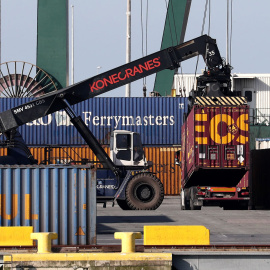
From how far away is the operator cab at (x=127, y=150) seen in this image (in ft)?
99.1

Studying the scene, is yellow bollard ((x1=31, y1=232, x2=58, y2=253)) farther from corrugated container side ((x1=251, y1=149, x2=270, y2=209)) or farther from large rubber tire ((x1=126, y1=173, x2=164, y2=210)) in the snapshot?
corrugated container side ((x1=251, y1=149, x2=270, y2=209))

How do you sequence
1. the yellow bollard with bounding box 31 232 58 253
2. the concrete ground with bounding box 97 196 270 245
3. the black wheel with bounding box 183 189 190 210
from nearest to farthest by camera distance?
the yellow bollard with bounding box 31 232 58 253 → the concrete ground with bounding box 97 196 270 245 → the black wheel with bounding box 183 189 190 210

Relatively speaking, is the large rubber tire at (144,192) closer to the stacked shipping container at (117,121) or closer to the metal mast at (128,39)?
the stacked shipping container at (117,121)

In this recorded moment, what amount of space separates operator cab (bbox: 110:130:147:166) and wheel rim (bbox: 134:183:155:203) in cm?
106

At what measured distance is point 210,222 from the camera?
25.0 m

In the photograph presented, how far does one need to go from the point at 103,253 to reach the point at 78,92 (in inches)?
643

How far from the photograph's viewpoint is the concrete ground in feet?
64.7

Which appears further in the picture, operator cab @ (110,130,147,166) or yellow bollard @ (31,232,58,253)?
operator cab @ (110,130,147,166)

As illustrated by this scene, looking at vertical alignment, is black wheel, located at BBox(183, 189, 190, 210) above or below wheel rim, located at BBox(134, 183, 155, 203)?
below

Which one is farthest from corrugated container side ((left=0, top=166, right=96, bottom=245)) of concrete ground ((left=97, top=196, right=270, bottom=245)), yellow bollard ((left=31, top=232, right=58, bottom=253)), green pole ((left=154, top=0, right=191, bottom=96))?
green pole ((left=154, top=0, right=191, bottom=96))

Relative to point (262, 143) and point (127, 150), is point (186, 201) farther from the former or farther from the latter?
point (262, 143)

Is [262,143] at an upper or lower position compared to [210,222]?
upper

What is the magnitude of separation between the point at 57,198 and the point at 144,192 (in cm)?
1402

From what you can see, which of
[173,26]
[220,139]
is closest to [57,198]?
[220,139]
